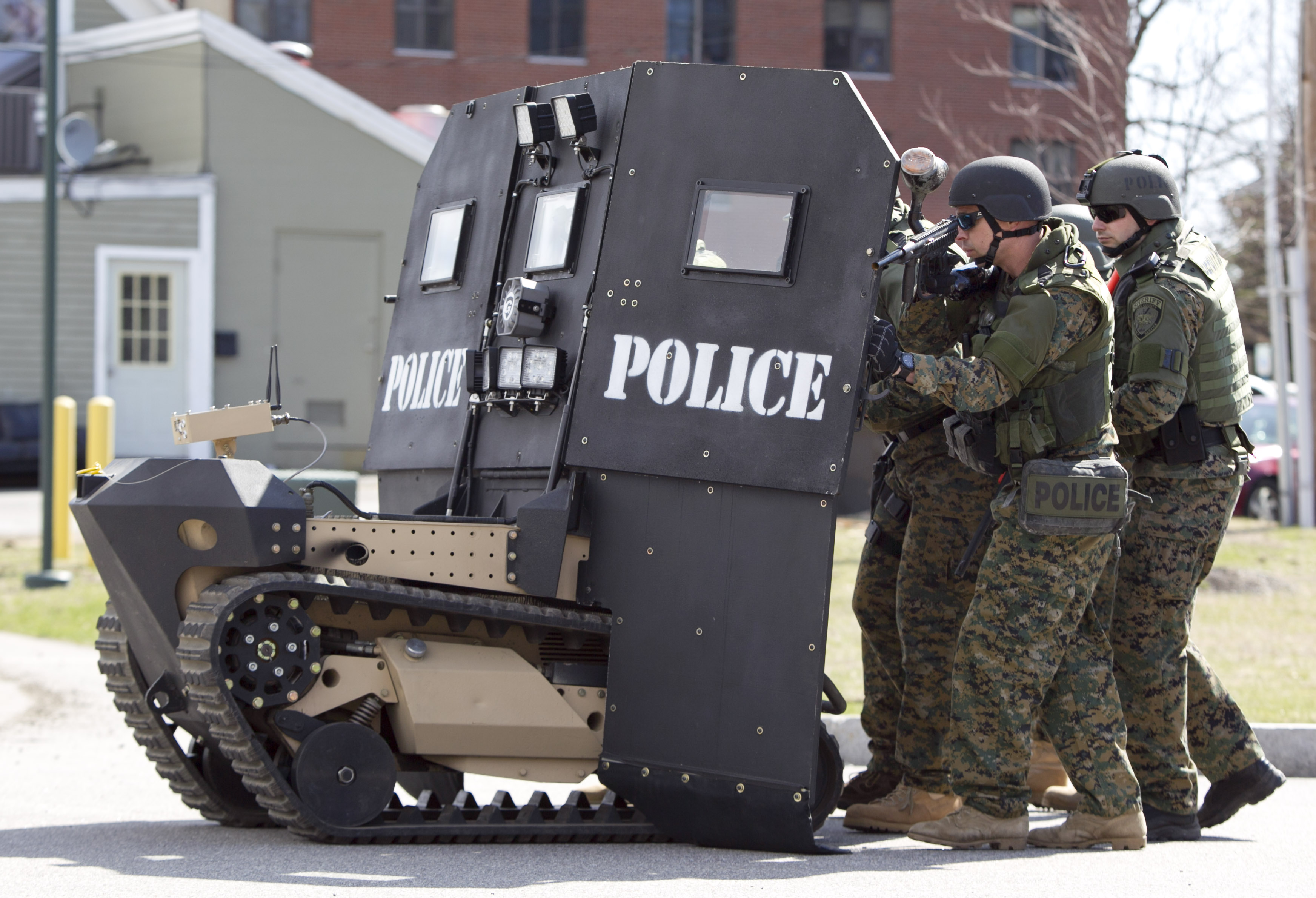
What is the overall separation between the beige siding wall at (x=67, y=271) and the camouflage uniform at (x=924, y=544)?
18.7 m

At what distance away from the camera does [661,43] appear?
33.2 meters

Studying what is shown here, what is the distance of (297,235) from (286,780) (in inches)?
769

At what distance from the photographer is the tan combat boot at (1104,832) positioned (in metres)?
5.95

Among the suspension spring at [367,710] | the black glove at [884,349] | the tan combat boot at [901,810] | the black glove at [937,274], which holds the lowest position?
the tan combat boot at [901,810]

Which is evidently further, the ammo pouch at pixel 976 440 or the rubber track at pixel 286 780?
the ammo pouch at pixel 976 440

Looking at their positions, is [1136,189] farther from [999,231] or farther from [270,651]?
[270,651]

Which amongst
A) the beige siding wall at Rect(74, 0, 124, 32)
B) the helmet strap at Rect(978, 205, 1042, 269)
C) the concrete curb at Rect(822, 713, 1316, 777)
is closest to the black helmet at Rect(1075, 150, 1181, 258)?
the helmet strap at Rect(978, 205, 1042, 269)

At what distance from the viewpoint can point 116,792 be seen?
7371mm

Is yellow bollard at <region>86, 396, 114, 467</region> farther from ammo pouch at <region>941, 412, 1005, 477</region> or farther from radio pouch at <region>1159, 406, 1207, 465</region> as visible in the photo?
radio pouch at <region>1159, 406, 1207, 465</region>

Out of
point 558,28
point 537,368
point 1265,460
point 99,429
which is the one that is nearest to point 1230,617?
point 537,368

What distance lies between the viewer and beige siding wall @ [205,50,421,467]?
23.6m

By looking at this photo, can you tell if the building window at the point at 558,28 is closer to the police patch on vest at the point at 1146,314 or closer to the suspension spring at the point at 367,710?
the police patch on vest at the point at 1146,314

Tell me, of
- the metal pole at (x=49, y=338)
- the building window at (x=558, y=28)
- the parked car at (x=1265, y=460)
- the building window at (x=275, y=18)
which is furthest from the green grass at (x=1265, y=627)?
the building window at (x=275, y=18)

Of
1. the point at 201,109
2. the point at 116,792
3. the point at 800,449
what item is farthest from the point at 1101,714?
the point at 201,109
